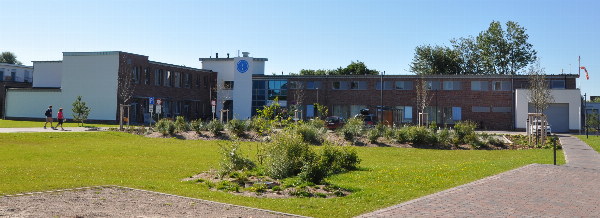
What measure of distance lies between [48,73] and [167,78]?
48.6 ft

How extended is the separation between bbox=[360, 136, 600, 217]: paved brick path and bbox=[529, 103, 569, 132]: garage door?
38514mm

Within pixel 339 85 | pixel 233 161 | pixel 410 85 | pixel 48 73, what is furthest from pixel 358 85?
pixel 233 161

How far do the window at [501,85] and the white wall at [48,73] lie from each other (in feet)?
158

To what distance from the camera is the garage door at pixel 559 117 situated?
46.7m

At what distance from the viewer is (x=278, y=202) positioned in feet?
28.6

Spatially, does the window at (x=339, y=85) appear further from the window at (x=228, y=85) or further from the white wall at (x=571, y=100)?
the white wall at (x=571, y=100)

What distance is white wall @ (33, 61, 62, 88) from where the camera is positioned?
55250 mm

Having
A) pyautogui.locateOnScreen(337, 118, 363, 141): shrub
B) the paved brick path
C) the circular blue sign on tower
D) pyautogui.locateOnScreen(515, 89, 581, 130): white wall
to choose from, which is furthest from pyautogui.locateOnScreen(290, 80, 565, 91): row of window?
the paved brick path

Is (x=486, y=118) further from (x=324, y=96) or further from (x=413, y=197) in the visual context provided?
(x=413, y=197)

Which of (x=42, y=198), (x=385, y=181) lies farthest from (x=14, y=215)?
(x=385, y=181)

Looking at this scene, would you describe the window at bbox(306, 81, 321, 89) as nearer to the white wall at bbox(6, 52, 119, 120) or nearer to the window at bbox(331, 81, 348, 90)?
the window at bbox(331, 81, 348, 90)

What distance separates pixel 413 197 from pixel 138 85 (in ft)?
140

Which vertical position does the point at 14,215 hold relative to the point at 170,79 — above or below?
below

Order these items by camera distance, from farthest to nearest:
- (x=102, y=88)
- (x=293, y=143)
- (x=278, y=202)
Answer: (x=102, y=88) < (x=293, y=143) < (x=278, y=202)
